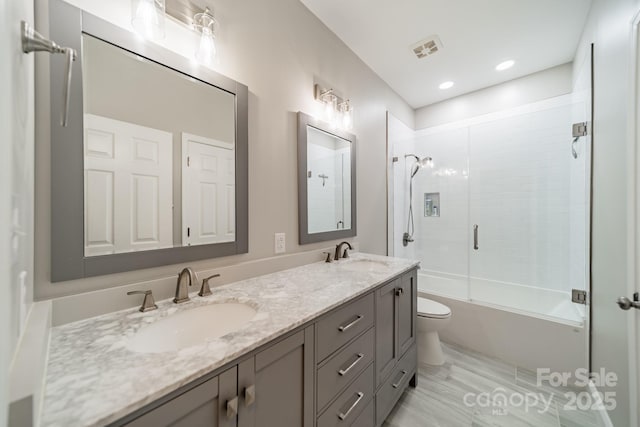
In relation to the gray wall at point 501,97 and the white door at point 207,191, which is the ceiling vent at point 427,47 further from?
the white door at point 207,191

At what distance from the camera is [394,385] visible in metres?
1.52

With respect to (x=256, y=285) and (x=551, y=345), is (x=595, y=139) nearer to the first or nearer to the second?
(x=551, y=345)

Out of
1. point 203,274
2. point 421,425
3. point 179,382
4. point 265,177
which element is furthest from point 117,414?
point 421,425

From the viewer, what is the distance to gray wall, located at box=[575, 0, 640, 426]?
1152 millimetres

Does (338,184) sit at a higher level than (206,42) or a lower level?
lower

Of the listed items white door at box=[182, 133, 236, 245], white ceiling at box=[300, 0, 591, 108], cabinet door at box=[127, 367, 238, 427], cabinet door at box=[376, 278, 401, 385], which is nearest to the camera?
cabinet door at box=[127, 367, 238, 427]

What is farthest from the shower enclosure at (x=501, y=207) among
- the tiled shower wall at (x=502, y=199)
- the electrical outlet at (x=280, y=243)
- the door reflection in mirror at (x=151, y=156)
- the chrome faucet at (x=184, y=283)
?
the chrome faucet at (x=184, y=283)

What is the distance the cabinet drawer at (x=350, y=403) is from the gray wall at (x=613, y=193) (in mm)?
1145

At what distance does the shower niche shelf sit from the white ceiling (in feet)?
4.38

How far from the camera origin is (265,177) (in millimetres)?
1472

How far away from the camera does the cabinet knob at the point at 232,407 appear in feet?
2.15

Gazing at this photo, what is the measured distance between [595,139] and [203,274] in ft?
8.41

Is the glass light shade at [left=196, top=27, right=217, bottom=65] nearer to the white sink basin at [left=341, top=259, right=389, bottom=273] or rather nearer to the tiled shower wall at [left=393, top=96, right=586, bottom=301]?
the white sink basin at [left=341, top=259, right=389, bottom=273]

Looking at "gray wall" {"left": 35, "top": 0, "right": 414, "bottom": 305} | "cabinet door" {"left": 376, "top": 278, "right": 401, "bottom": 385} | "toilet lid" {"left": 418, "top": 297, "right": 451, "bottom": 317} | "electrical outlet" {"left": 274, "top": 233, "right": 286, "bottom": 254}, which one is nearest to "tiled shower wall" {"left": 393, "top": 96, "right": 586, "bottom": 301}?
"toilet lid" {"left": 418, "top": 297, "right": 451, "bottom": 317}
